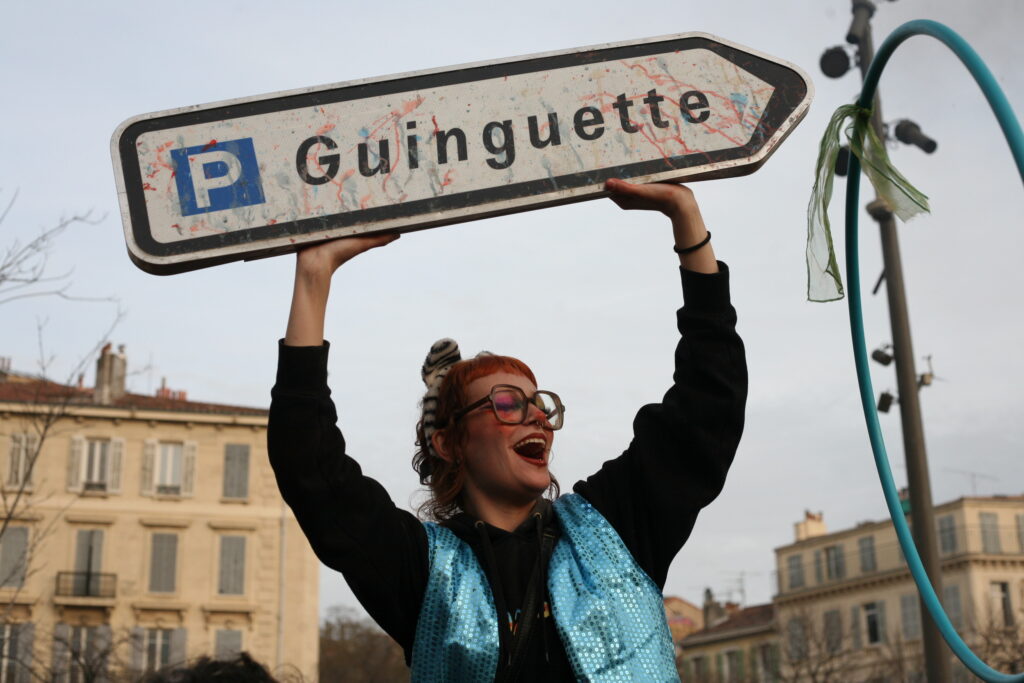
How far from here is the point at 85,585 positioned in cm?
4397

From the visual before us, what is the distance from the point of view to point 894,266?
1210 cm

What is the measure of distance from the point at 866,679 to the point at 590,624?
56891mm

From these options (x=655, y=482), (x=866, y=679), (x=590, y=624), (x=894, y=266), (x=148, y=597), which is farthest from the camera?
(x=866, y=679)

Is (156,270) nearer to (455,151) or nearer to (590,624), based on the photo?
(455,151)

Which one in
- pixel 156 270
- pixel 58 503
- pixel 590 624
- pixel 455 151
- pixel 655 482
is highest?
pixel 58 503

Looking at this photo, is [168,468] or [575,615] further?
[168,468]

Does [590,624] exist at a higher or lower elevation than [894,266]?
lower

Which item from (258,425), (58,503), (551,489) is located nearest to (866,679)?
(258,425)

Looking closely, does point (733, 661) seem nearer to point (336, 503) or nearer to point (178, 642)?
point (178, 642)

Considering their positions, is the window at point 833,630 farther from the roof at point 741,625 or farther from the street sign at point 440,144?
the street sign at point 440,144

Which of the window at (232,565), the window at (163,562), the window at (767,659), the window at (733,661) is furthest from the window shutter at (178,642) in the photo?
the window at (733,661)

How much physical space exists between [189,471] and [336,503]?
146ft

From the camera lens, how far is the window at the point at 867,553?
61688 millimetres

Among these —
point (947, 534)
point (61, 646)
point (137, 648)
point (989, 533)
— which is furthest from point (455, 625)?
point (947, 534)
